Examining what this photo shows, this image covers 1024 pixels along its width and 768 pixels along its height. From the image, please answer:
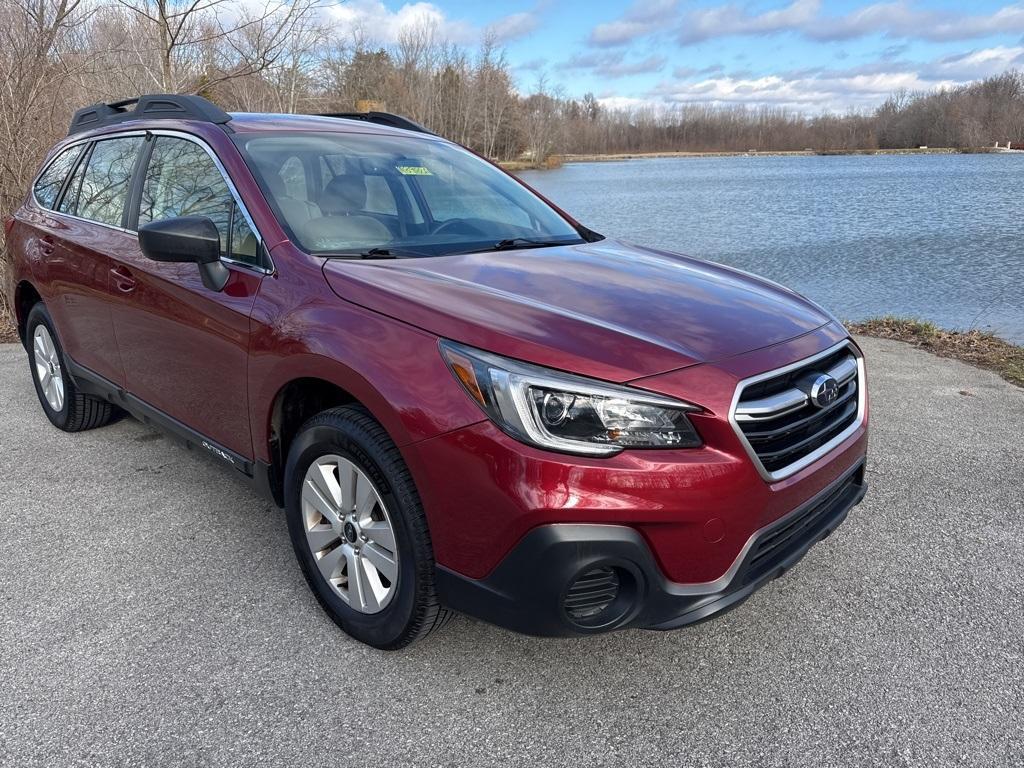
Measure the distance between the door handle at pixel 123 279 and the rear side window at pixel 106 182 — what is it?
0.89 feet

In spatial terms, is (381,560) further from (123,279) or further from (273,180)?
(123,279)

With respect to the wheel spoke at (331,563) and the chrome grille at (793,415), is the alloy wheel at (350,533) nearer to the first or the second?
the wheel spoke at (331,563)

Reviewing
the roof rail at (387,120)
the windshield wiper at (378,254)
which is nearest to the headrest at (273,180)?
the windshield wiper at (378,254)

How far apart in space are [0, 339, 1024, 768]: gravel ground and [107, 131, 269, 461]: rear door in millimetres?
625

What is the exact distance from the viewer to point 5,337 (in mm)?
7773

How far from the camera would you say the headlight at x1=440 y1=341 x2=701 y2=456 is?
6.53 feet

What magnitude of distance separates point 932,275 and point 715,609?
1267 cm

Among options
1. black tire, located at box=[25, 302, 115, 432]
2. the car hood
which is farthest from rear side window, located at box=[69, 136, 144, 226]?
the car hood

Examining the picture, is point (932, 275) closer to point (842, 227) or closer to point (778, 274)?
point (778, 274)

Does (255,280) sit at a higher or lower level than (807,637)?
higher

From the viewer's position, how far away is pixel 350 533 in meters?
2.51

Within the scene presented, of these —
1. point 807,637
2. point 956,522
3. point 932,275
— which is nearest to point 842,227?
point 932,275

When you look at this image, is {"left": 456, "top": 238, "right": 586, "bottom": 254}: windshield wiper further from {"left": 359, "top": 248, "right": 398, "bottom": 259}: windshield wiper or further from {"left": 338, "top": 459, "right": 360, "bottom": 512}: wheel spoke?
{"left": 338, "top": 459, "right": 360, "bottom": 512}: wheel spoke

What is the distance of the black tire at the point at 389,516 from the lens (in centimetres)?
223
